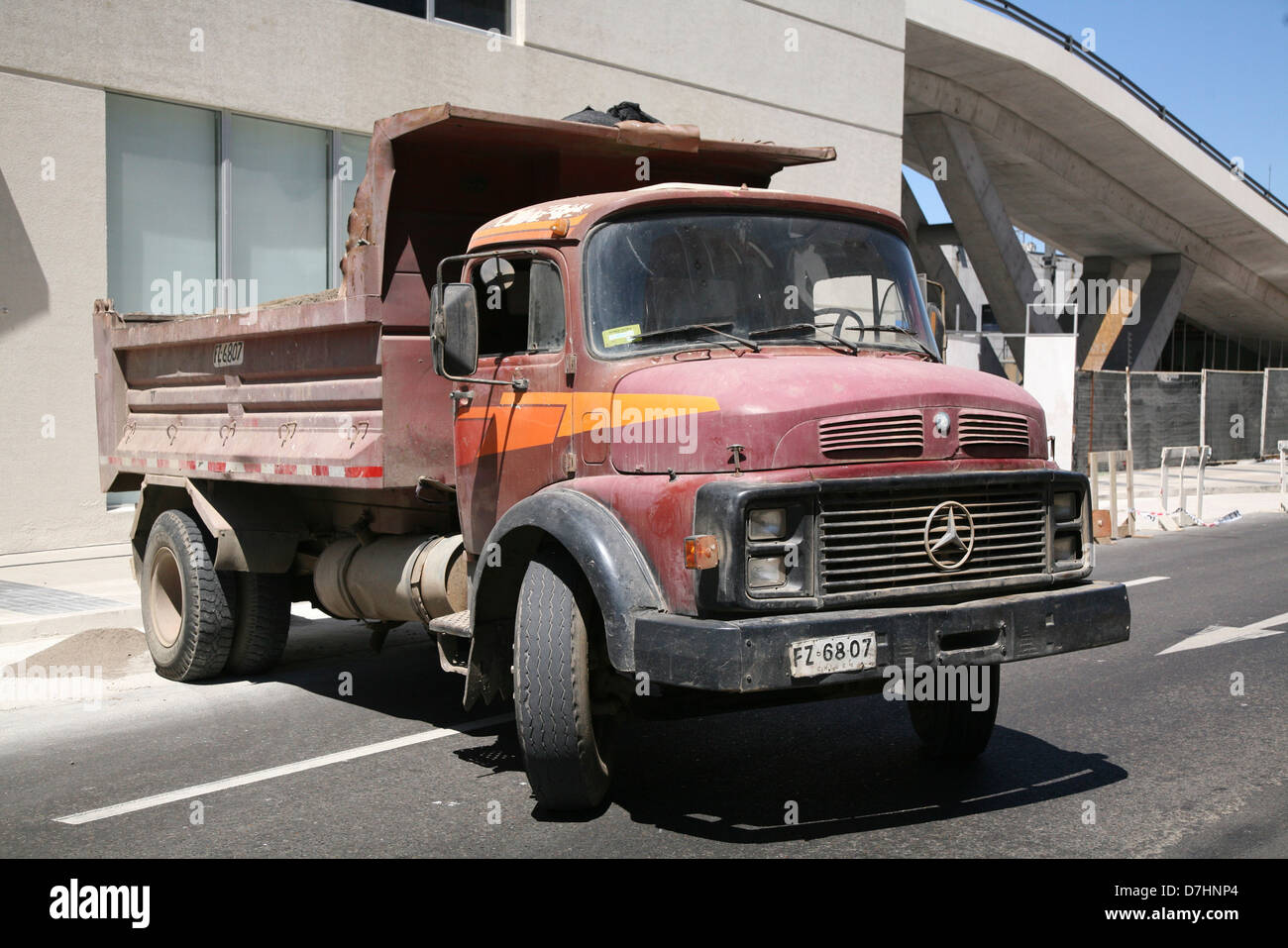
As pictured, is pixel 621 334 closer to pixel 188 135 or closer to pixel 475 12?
pixel 188 135

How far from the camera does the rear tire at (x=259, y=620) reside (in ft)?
26.6

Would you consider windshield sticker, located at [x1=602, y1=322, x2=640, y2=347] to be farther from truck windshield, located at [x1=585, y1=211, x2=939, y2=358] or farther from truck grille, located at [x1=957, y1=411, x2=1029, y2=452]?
truck grille, located at [x1=957, y1=411, x2=1029, y2=452]

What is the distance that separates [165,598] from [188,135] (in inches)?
278

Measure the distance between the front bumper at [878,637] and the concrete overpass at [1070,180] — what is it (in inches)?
885

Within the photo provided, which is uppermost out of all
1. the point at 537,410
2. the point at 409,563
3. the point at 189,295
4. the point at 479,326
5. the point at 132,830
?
the point at 189,295

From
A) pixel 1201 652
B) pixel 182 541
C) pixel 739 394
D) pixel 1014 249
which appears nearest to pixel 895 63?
pixel 1014 249

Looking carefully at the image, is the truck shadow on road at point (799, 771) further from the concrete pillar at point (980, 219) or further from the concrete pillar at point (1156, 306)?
the concrete pillar at point (1156, 306)

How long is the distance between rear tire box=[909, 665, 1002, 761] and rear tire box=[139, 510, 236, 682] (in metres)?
4.26

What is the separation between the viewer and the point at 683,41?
61.6 ft

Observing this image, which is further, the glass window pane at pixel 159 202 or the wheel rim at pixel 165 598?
the glass window pane at pixel 159 202

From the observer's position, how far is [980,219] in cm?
3203

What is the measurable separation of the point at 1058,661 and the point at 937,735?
2797 millimetres

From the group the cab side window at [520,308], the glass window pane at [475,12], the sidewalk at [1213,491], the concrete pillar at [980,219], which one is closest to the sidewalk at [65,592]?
the cab side window at [520,308]
